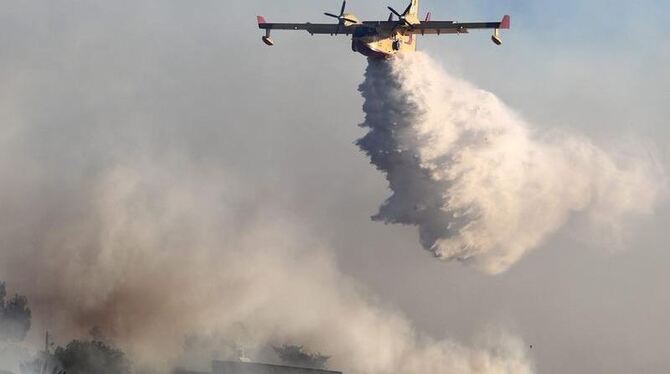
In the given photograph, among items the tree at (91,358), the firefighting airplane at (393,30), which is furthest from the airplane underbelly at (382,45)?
the tree at (91,358)

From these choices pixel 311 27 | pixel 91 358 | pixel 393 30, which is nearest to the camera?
pixel 393 30

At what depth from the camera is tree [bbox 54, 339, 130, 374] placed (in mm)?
78625

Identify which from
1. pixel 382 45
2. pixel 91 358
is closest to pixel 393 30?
pixel 382 45

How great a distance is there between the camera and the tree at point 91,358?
258 feet

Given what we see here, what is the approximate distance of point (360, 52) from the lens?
6044cm

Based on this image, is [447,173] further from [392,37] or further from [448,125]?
[392,37]

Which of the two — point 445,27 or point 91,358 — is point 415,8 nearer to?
point 445,27

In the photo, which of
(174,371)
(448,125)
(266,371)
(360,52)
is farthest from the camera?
(266,371)

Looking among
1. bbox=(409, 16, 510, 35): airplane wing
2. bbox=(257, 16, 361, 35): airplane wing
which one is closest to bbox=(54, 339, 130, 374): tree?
bbox=(257, 16, 361, 35): airplane wing

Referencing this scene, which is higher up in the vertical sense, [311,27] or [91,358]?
[311,27]

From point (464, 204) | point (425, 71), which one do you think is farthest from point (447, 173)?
point (425, 71)

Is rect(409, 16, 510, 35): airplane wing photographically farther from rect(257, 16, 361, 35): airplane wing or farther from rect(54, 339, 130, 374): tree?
rect(54, 339, 130, 374): tree

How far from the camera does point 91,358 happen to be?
266ft

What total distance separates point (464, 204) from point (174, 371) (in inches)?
Answer: 1272
